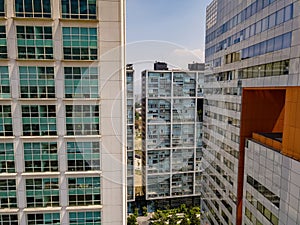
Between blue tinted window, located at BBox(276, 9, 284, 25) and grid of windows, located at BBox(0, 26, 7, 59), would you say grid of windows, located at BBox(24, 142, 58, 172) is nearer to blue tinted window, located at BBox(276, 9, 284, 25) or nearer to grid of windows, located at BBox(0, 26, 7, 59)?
grid of windows, located at BBox(0, 26, 7, 59)

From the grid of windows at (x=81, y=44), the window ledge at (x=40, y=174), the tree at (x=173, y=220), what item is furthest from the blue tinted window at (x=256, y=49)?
the tree at (x=173, y=220)

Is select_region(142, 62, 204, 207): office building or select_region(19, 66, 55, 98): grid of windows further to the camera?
select_region(142, 62, 204, 207): office building

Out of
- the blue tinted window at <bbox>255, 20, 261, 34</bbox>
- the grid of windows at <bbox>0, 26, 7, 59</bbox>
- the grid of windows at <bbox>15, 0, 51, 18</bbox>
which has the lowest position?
the grid of windows at <bbox>0, 26, 7, 59</bbox>

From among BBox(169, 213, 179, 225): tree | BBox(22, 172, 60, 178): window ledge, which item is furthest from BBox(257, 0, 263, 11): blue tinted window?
BBox(169, 213, 179, 225): tree

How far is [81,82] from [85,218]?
542 cm

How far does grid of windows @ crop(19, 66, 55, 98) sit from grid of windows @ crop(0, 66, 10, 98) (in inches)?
18.0

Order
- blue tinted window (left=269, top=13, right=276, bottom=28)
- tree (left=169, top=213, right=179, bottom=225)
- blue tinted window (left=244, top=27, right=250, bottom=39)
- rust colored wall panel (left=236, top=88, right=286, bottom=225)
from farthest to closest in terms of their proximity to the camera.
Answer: tree (left=169, top=213, right=179, bottom=225) → blue tinted window (left=244, top=27, right=250, bottom=39) → rust colored wall panel (left=236, top=88, right=286, bottom=225) → blue tinted window (left=269, top=13, right=276, bottom=28)

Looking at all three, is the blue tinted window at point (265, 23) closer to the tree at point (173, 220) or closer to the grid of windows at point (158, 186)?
the grid of windows at point (158, 186)

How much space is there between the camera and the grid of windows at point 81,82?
25.5 ft

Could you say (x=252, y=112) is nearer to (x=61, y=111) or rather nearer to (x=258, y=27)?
(x=258, y=27)

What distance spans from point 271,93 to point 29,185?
12.1 m

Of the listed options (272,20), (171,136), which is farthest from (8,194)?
(171,136)

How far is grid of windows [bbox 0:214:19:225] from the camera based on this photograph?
8.16 meters

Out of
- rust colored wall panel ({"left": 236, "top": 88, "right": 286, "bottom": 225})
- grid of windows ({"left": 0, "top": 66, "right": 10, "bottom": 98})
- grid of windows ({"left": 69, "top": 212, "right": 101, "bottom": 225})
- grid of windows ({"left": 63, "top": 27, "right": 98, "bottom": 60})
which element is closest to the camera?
grid of windows ({"left": 0, "top": 66, "right": 10, "bottom": 98})
